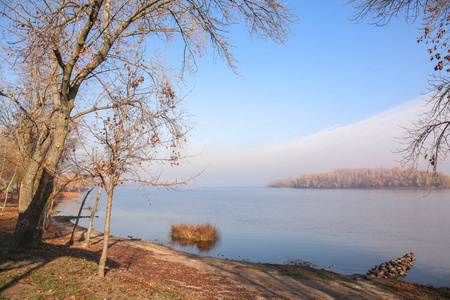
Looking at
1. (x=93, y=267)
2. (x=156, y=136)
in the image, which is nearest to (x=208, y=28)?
(x=156, y=136)

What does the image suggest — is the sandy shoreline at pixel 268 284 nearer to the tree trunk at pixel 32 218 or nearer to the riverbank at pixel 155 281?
the riverbank at pixel 155 281

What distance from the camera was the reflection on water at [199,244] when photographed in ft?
64.1

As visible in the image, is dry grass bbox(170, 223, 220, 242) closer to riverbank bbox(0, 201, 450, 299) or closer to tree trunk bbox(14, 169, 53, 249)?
riverbank bbox(0, 201, 450, 299)

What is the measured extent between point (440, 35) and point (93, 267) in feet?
32.8

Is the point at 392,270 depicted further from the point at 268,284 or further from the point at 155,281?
the point at 155,281

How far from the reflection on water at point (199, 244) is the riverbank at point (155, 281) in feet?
22.5

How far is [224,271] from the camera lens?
11008mm

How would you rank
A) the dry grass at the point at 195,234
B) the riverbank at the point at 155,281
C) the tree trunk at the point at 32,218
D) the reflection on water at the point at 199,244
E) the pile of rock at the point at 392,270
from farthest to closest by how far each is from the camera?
the dry grass at the point at 195,234, the reflection on water at the point at 199,244, the pile of rock at the point at 392,270, the tree trunk at the point at 32,218, the riverbank at the point at 155,281

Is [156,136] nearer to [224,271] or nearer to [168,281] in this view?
[168,281]

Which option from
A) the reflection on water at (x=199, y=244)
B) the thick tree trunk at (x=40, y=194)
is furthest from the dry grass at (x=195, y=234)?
the thick tree trunk at (x=40, y=194)

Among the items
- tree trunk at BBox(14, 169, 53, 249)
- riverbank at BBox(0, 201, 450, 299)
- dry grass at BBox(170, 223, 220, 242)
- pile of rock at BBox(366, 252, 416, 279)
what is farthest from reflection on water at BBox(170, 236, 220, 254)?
tree trunk at BBox(14, 169, 53, 249)

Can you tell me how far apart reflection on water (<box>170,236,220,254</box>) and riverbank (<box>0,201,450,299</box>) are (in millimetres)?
6859

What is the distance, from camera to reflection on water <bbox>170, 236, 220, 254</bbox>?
19528 mm

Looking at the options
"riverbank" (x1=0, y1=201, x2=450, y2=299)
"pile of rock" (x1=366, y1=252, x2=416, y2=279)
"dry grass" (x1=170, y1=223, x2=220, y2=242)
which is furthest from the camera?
"dry grass" (x1=170, y1=223, x2=220, y2=242)
